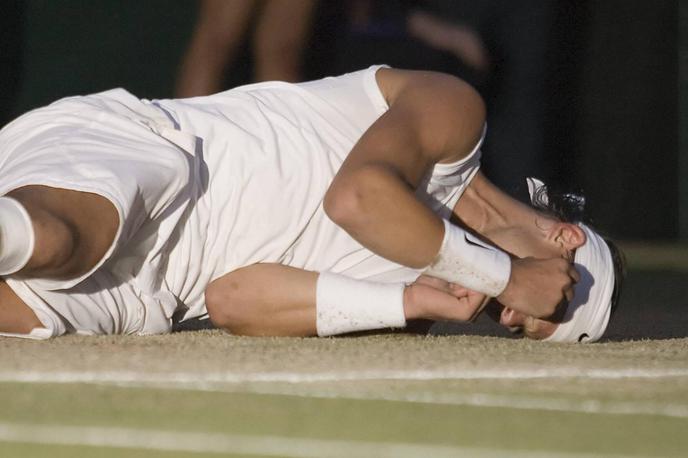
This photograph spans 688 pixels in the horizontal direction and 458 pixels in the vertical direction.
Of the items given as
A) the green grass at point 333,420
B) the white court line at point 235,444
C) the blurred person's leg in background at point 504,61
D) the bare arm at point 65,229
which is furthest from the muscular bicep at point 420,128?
the blurred person's leg in background at point 504,61

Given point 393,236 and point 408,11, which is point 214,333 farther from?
point 408,11

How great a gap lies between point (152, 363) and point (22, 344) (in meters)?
0.38

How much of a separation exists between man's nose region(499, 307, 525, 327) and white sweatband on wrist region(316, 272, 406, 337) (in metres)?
0.20

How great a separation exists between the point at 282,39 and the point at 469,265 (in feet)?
10.6

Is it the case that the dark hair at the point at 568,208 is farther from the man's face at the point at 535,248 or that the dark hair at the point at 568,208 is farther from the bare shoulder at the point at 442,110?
the bare shoulder at the point at 442,110

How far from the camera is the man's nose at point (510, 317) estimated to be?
2869 mm

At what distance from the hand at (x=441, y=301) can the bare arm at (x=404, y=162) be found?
0.14 m

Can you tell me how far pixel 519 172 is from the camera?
6.07 m

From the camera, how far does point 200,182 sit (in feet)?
9.41

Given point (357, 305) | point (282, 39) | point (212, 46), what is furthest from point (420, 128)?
point (212, 46)

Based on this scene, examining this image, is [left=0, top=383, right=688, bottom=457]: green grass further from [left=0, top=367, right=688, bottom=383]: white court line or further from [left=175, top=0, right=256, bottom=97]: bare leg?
[left=175, top=0, right=256, bottom=97]: bare leg

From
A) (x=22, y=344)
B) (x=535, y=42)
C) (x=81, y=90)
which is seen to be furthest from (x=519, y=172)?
(x=22, y=344)

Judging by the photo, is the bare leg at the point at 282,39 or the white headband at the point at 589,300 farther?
the bare leg at the point at 282,39

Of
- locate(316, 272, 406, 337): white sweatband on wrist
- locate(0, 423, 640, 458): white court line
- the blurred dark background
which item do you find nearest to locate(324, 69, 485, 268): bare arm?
locate(316, 272, 406, 337): white sweatband on wrist
